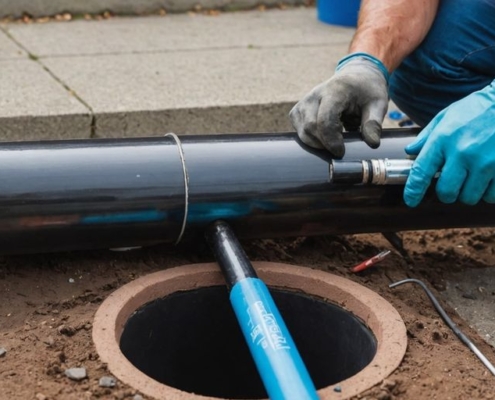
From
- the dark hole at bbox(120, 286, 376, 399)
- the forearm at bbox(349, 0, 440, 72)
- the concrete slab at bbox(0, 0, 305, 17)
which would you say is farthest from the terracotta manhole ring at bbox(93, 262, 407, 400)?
the concrete slab at bbox(0, 0, 305, 17)

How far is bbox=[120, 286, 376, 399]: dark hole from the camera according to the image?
2.35 meters

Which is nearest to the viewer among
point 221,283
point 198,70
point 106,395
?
point 106,395

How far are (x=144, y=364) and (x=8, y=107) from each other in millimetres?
1573

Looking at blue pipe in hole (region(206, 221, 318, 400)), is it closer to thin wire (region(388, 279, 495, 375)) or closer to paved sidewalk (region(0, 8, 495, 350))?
thin wire (region(388, 279, 495, 375))

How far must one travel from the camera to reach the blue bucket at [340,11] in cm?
542

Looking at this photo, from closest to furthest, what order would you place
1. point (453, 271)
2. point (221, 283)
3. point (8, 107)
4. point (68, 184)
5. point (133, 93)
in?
point (68, 184) → point (221, 283) → point (453, 271) → point (8, 107) → point (133, 93)

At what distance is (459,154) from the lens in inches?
91.0

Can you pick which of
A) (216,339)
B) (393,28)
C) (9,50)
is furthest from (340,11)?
(216,339)

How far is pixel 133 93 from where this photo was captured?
3.73 m

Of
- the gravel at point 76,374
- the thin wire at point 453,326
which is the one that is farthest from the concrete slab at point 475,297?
the gravel at point 76,374

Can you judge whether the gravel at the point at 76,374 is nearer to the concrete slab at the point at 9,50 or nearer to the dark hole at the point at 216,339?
the dark hole at the point at 216,339

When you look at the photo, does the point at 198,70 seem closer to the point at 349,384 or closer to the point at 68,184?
the point at 68,184

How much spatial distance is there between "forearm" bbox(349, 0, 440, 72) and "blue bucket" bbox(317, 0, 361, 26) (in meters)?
2.43

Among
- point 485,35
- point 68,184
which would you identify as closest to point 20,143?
point 68,184
